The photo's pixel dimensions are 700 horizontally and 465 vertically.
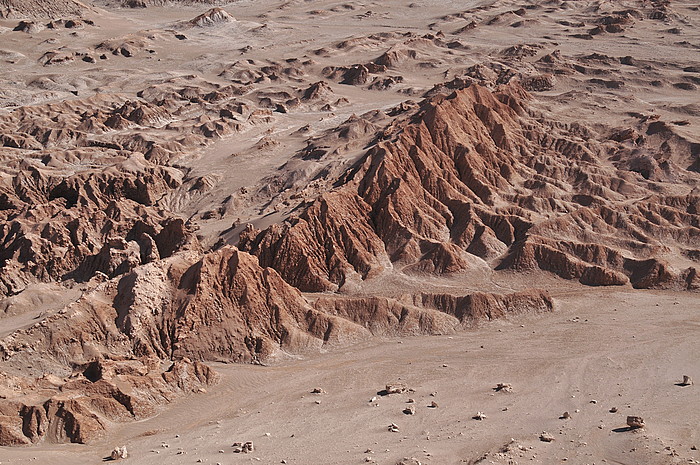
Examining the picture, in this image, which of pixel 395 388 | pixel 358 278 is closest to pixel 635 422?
pixel 395 388

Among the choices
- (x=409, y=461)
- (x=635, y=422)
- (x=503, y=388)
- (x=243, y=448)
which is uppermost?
(x=409, y=461)

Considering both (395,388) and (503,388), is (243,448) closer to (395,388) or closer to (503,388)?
(395,388)

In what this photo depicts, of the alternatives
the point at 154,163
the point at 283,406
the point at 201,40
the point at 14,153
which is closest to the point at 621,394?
the point at 283,406

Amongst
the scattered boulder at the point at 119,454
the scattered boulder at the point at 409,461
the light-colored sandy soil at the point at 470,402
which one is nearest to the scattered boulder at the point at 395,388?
the light-colored sandy soil at the point at 470,402

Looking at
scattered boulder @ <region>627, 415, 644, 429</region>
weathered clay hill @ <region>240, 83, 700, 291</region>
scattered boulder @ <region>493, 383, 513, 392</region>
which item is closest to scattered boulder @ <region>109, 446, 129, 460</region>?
scattered boulder @ <region>493, 383, 513, 392</region>

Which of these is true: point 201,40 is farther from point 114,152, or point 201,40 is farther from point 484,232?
point 484,232

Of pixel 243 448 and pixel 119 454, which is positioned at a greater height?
pixel 119 454

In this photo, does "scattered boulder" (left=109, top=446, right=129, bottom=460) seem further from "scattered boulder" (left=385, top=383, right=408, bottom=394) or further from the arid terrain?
"scattered boulder" (left=385, top=383, right=408, bottom=394)
